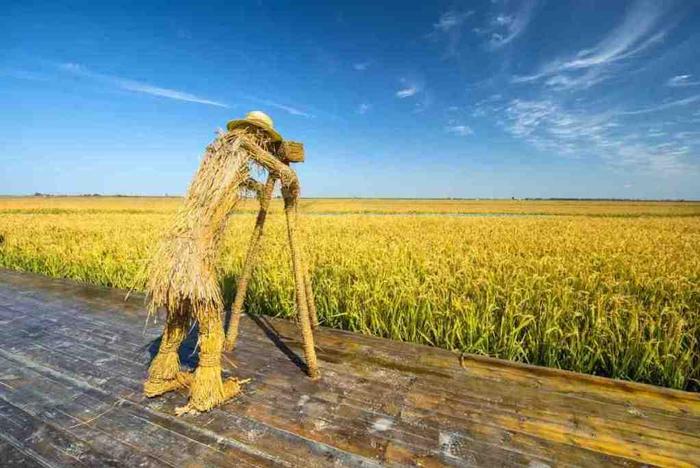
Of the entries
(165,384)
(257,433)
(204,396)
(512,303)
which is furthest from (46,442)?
(512,303)

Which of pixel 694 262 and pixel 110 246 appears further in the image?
pixel 110 246

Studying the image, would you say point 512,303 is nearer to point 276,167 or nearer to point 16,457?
point 276,167

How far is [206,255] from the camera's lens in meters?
2.74

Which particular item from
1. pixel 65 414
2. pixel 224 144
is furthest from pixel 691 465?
pixel 65 414

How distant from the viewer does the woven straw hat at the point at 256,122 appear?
9.87ft

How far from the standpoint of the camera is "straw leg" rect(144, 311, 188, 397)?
304cm

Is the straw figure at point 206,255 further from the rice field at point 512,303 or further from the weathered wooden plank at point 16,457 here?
the weathered wooden plank at point 16,457

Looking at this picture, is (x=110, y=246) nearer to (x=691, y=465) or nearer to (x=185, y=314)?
(x=185, y=314)

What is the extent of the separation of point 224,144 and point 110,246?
8777 mm

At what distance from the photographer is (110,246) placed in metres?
9.63

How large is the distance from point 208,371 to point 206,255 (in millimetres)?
993

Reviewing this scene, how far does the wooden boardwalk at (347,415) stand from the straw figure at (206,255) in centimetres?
19

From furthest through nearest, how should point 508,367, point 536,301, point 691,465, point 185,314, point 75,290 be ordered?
point 75,290 → point 536,301 → point 508,367 → point 185,314 → point 691,465

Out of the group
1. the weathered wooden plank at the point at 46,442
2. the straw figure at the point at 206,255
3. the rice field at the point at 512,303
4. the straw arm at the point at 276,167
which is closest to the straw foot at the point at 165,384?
the straw figure at the point at 206,255
